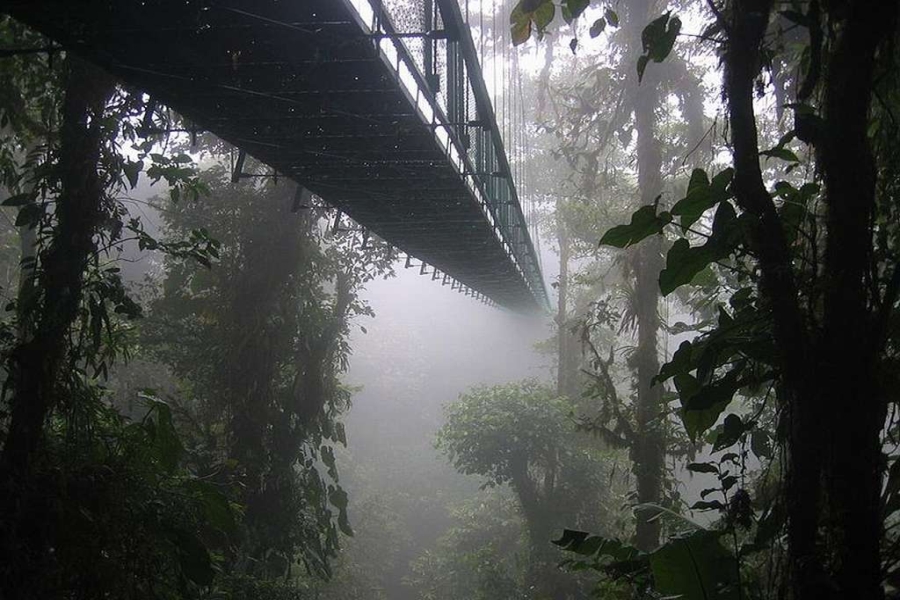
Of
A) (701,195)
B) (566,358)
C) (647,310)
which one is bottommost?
(701,195)

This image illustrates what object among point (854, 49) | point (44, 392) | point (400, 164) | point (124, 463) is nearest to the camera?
point (854, 49)

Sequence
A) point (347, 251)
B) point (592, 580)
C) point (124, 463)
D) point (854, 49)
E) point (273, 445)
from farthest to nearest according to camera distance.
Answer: point (592, 580) → point (347, 251) → point (273, 445) → point (124, 463) → point (854, 49)

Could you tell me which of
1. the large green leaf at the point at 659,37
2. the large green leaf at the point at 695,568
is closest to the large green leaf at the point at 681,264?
the large green leaf at the point at 659,37

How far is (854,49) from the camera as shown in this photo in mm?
989

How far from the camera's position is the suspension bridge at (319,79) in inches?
47.1

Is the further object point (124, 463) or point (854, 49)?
point (124, 463)

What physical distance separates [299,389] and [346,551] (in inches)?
274

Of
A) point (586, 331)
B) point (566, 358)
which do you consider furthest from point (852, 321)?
point (566, 358)

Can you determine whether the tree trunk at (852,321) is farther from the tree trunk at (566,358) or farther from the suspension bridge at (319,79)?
the tree trunk at (566,358)

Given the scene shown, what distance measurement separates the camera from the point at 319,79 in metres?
1.46

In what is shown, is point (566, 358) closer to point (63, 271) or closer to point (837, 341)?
point (63, 271)

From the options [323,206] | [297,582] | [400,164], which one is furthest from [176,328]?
[400,164]

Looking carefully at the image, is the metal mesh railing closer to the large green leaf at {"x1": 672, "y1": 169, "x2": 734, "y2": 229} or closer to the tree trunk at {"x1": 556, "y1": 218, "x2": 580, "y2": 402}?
the large green leaf at {"x1": 672, "y1": 169, "x2": 734, "y2": 229}

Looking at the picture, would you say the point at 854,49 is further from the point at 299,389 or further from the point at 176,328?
the point at 176,328
